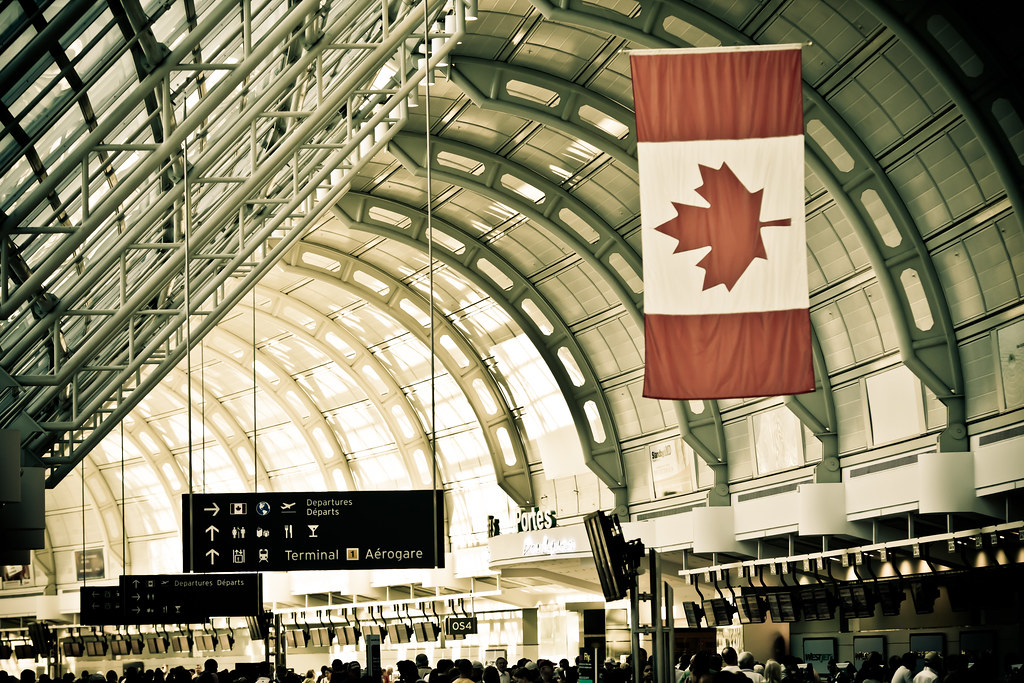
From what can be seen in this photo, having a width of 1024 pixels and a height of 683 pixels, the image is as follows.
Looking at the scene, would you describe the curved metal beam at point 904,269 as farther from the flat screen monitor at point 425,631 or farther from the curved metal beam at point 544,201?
the flat screen monitor at point 425,631

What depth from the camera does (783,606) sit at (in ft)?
93.8

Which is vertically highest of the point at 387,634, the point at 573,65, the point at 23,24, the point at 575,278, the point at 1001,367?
the point at 573,65

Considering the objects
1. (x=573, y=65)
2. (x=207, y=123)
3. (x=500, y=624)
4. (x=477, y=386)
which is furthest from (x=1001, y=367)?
(x=500, y=624)

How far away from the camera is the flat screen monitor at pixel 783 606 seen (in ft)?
92.7

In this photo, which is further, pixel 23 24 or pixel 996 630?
pixel 996 630

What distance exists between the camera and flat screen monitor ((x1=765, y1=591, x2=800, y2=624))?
28248mm

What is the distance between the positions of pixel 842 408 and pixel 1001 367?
18.6 feet

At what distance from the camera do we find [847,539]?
2694cm

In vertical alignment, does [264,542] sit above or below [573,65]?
below

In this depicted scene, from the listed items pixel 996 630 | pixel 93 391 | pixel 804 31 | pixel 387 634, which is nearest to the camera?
pixel 804 31

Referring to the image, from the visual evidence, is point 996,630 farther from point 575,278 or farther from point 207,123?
point 207,123

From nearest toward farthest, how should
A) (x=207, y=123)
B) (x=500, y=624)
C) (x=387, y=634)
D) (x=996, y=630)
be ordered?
1. (x=207, y=123)
2. (x=996, y=630)
3. (x=500, y=624)
4. (x=387, y=634)

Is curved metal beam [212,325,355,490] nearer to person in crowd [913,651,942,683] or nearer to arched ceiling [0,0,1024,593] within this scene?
arched ceiling [0,0,1024,593]

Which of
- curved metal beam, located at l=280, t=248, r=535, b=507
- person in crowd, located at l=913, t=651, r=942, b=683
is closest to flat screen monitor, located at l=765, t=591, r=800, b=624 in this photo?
person in crowd, located at l=913, t=651, r=942, b=683
